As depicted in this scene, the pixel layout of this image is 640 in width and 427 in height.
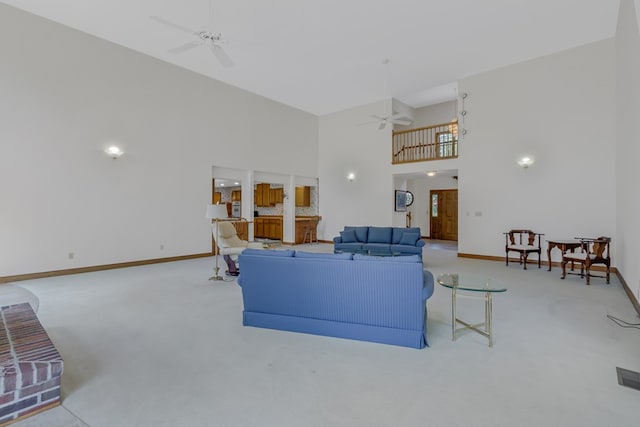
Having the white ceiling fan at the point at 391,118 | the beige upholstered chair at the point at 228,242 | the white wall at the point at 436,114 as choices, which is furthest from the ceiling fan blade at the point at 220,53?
the white wall at the point at 436,114

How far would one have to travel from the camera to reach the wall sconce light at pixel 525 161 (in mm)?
6848

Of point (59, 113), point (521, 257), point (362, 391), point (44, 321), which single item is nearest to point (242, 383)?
point (362, 391)

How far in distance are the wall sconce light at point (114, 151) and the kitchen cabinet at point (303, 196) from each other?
5.56 meters

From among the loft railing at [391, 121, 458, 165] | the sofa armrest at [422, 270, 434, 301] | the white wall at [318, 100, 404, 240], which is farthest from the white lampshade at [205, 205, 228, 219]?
the loft railing at [391, 121, 458, 165]

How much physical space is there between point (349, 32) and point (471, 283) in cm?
495

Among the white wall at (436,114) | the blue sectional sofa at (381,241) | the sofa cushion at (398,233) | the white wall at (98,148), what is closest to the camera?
the white wall at (98,148)

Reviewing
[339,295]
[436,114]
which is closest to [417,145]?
[436,114]

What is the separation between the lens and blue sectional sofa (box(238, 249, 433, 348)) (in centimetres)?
273

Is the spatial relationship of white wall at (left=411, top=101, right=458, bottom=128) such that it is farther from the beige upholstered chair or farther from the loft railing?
the beige upholstered chair

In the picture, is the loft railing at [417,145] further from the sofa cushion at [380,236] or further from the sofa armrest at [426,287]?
the sofa armrest at [426,287]

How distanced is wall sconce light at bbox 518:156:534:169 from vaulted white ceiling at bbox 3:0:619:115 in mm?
2176

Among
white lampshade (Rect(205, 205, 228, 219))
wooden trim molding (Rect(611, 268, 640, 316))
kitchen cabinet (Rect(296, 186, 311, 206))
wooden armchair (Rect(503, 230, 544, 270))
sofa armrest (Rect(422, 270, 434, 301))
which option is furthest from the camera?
kitchen cabinet (Rect(296, 186, 311, 206))

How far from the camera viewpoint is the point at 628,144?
179 inches

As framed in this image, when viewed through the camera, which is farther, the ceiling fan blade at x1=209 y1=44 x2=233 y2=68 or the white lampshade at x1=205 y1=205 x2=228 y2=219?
the white lampshade at x1=205 y1=205 x2=228 y2=219
